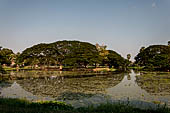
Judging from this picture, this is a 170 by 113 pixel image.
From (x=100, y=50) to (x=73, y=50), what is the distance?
10470mm

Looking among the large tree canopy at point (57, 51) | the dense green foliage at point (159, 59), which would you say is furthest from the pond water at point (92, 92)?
the large tree canopy at point (57, 51)

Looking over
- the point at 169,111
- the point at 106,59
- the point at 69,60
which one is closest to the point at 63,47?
the point at 69,60

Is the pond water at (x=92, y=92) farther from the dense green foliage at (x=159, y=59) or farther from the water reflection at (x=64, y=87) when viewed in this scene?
the dense green foliage at (x=159, y=59)

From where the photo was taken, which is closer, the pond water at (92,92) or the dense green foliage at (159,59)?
the pond water at (92,92)

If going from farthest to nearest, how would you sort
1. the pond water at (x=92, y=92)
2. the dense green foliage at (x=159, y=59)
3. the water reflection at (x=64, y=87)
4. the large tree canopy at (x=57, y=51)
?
the large tree canopy at (x=57, y=51) < the dense green foliage at (x=159, y=59) < the water reflection at (x=64, y=87) < the pond water at (x=92, y=92)

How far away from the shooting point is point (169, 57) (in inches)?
1601

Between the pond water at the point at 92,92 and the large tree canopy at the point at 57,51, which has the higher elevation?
the large tree canopy at the point at 57,51

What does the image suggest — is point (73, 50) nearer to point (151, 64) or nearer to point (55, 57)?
point (55, 57)

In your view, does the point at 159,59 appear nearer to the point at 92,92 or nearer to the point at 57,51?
the point at 57,51

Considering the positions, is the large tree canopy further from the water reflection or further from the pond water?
the pond water

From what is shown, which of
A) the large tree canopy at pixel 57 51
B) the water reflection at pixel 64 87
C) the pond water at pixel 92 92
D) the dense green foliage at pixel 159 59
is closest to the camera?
the pond water at pixel 92 92

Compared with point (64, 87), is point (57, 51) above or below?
above

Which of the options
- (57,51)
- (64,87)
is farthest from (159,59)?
(64,87)

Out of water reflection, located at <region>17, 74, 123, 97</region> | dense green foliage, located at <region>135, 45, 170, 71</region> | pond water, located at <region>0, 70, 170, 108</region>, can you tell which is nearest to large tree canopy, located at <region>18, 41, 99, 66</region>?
dense green foliage, located at <region>135, 45, 170, 71</region>
